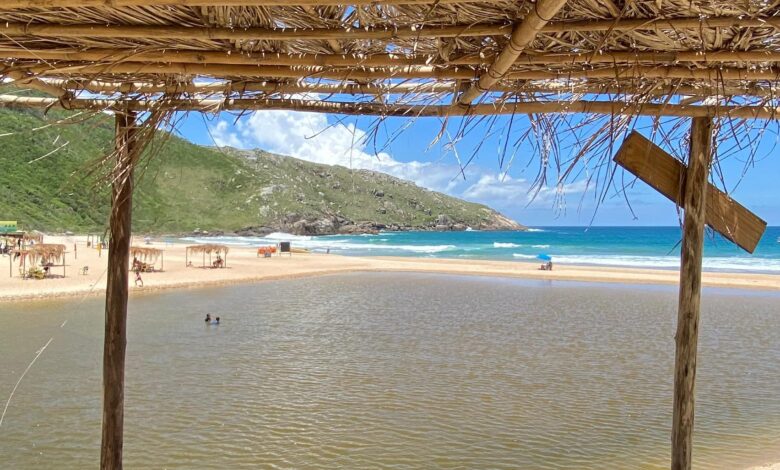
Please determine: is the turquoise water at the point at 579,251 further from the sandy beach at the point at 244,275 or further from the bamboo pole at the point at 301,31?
A: the bamboo pole at the point at 301,31

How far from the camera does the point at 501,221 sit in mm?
107188

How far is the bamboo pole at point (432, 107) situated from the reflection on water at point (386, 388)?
3357 mm

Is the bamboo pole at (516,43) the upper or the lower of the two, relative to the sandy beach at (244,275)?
upper

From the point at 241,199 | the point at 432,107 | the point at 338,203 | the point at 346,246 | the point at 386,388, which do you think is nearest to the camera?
the point at 432,107

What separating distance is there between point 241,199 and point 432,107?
75.9m

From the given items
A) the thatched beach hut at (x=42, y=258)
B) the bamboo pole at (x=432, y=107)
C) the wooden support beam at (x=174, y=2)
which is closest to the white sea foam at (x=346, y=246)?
the thatched beach hut at (x=42, y=258)

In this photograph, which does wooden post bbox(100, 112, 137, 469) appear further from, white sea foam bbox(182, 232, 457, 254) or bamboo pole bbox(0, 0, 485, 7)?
white sea foam bbox(182, 232, 457, 254)

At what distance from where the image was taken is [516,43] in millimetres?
1752

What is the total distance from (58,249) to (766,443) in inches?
764

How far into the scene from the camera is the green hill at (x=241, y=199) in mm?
43469

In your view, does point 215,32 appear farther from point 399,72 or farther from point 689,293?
point 689,293

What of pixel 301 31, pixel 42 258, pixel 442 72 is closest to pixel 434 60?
pixel 442 72

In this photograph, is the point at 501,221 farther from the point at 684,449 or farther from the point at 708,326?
the point at 684,449

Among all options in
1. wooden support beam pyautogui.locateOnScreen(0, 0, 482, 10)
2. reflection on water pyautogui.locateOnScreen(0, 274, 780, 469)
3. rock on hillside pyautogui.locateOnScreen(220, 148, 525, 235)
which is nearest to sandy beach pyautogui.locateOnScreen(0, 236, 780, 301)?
reflection on water pyautogui.locateOnScreen(0, 274, 780, 469)
